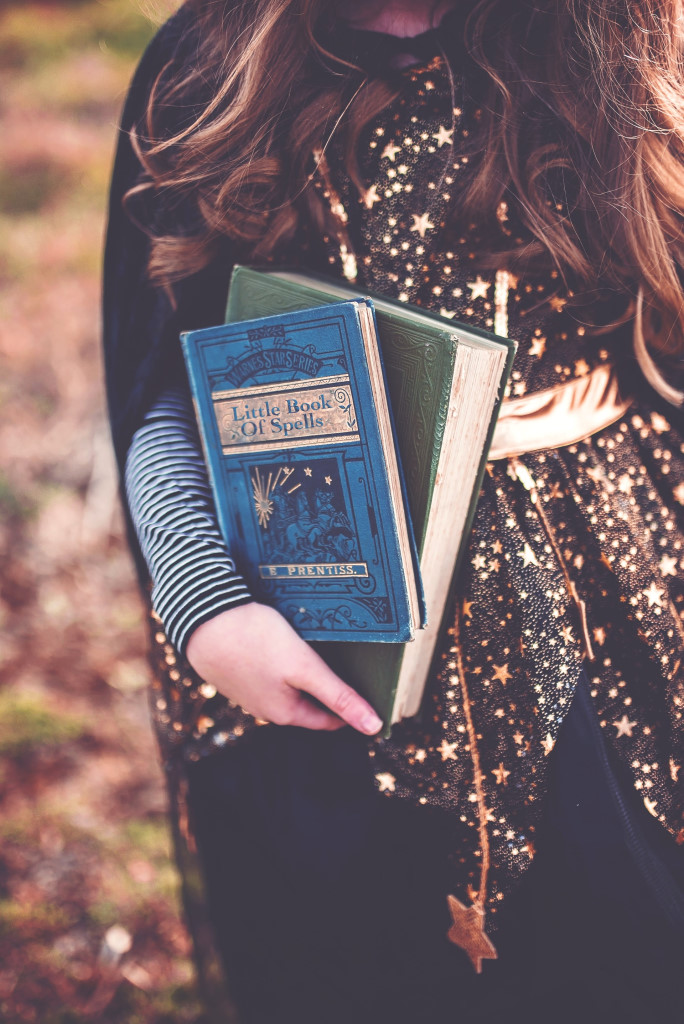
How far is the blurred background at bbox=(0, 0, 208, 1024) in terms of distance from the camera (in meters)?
1.37

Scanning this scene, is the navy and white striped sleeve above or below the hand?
above

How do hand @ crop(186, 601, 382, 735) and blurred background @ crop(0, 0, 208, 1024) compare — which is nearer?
hand @ crop(186, 601, 382, 735)

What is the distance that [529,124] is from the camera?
753 millimetres

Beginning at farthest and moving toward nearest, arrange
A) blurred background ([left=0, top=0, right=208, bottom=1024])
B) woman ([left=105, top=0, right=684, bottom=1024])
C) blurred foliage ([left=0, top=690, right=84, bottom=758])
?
1. blurred foliage ([left=0, top=690, right=84, bottom=758])
2. blurred background ([left=0, top=0, right=208, bottom=1024])
3. woman ([left=105, top=0, right=684, bottom=1024])

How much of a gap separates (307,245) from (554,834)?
77cm

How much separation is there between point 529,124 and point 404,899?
94 cm

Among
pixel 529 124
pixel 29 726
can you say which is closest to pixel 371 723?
pixel 529 124

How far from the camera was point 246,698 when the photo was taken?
2.35 feet

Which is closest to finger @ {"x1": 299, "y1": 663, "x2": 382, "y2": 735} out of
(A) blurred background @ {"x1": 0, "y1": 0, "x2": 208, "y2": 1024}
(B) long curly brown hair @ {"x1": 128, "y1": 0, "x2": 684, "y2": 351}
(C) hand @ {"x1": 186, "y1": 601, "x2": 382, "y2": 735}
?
(C) hand @ {"x1": 186, "y1": 601, "x2": 382, "y2": 735}

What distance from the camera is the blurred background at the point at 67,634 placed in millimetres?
1370

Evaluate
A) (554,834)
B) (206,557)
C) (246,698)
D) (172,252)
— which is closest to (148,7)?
(172,252)

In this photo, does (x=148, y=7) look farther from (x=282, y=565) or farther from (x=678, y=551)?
(x=678, y=551)

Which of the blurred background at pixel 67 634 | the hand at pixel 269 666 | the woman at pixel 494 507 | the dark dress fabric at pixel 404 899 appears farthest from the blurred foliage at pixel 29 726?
the hand at pixel 269 666

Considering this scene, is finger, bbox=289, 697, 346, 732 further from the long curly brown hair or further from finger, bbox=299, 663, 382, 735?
the long curly brown hair
